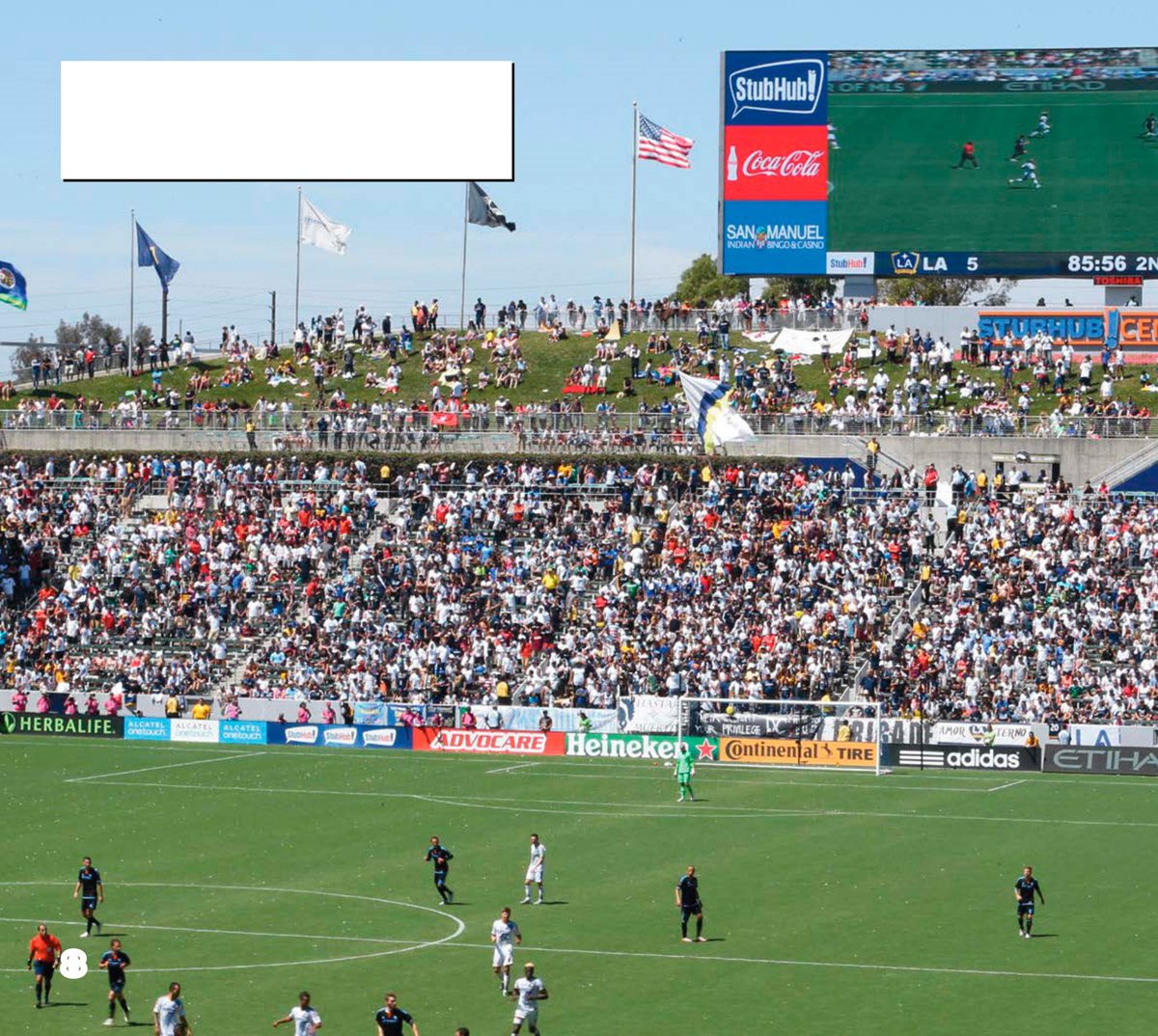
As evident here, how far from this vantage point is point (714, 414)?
6638 centimetres

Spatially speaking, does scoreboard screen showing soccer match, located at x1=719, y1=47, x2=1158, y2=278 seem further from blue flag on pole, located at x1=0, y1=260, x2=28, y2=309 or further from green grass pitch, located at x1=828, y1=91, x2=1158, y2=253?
blue flag on pole, located at x1=0, y1=260, x2=28, y2=309

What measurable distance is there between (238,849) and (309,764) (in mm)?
14602

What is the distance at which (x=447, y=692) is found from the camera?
61.7 meters

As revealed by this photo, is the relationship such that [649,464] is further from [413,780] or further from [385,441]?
[413,780]

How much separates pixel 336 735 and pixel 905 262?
87.7ft

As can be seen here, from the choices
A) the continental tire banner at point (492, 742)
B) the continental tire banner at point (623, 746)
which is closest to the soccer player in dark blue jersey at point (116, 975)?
the continental tire banner at point (623, 746)

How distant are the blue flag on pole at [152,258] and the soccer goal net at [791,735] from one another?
134ft

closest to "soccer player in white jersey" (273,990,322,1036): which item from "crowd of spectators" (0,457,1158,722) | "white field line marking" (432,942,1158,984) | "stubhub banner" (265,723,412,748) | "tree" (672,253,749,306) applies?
"white field line marking" (432,942,1158,984)

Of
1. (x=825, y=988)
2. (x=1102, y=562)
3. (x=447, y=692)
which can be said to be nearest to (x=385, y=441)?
(x=447, y=692)

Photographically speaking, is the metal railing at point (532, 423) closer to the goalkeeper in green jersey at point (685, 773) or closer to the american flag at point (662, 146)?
the american flag at point (662, 146)

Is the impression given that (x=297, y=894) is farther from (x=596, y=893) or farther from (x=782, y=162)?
(x=782, y=162)

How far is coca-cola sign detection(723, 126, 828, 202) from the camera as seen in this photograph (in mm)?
71000

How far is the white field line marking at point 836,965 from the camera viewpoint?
29.4 m

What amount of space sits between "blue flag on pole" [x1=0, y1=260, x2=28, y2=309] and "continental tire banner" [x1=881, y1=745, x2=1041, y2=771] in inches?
1626
